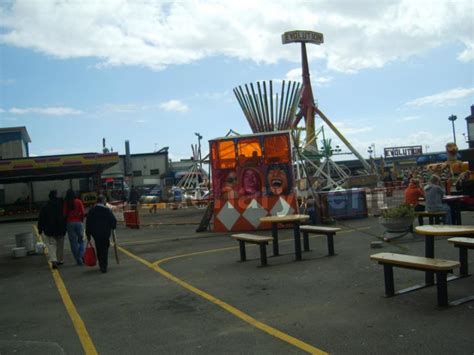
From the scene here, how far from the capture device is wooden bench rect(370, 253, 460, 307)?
563 centimetres

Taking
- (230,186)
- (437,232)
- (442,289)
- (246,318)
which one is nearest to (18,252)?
(230,186)

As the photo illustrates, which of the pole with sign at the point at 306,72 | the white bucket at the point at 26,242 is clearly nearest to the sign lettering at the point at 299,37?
the pole with sign at the point at 306,72

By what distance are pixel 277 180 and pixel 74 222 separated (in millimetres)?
6972

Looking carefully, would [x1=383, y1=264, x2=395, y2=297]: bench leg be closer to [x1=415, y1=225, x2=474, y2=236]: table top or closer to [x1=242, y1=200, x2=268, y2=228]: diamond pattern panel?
[x1=415, y1=225, x2=474, y2=236]: table top

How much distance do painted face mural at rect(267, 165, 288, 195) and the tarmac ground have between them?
4.80 metres

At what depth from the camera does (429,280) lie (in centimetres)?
688

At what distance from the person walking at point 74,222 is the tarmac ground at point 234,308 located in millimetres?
434

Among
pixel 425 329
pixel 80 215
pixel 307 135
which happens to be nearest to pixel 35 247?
pixel 80 215

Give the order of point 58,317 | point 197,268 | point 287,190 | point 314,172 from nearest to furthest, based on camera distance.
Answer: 1. point 58,317
2. point 197,268
3. point 287,190
4. point 314,172

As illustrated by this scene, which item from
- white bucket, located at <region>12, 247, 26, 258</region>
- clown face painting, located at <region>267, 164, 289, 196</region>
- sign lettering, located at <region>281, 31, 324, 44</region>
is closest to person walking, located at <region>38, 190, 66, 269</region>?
white bucket, located at <region>12, 247, 26, 258</region>

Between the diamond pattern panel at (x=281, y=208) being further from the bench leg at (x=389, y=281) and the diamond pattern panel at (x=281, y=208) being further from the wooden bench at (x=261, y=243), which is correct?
the bench leg at (x=389, y=281)

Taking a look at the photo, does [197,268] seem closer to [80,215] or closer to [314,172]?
[80,215]

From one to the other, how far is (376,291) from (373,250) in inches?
141

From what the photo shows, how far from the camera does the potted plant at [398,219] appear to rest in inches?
454
